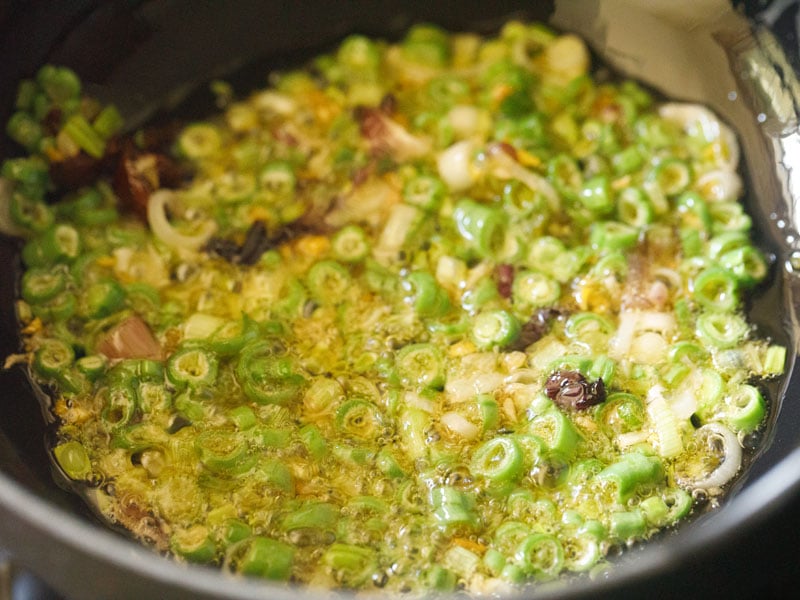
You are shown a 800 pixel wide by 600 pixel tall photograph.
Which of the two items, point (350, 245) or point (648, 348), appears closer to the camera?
point (648, 348)

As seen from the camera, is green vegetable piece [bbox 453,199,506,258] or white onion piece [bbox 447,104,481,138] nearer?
green vegetable piece [bbox 453,199,506,258]

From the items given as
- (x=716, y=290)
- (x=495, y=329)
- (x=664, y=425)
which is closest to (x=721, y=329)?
(x=716, y=290)

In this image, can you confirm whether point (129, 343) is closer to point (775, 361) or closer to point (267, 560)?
point (267, 560)

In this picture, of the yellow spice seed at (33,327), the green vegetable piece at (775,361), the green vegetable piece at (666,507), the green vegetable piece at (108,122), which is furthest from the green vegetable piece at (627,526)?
the green vegetable piece at (108,122)

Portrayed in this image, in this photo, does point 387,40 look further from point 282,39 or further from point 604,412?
point 604,412

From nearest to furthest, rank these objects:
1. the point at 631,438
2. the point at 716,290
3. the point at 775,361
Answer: the point at 631,438, the point at 775,361, the point at 716,290

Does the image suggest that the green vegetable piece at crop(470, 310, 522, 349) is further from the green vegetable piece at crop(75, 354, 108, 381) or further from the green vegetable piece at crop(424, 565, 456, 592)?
the green vegetable piece at crop(75, 354, 108, 381)

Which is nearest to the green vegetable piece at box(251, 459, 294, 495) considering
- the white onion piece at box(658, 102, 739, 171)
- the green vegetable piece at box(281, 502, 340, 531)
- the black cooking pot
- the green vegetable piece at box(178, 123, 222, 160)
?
the green vegetable piece at box(281, 502, 340, 531)

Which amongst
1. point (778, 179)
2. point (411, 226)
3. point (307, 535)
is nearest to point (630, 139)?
point (778, 179)
